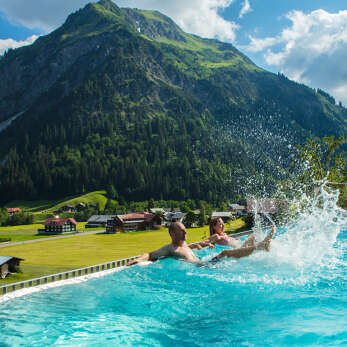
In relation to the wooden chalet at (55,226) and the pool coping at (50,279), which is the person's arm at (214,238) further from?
the wooden chalet at (55,226)

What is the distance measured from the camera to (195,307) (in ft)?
33.0

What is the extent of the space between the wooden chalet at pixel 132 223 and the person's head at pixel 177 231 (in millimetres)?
86909

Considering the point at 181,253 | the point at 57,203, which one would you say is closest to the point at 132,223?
the point at 181,253

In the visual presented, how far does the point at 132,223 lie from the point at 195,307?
94223 mm

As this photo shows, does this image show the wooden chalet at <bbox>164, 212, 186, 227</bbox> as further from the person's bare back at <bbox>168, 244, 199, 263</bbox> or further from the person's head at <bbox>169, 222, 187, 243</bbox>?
the person's head at <bbox>169, 222, 187, 243</bbox>

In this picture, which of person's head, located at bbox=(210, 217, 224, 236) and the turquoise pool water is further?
person's head, located at bbox=(210, 217, 224, 236)

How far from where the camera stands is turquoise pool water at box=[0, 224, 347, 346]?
802 centimetres

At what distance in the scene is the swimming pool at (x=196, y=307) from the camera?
8.02 metres

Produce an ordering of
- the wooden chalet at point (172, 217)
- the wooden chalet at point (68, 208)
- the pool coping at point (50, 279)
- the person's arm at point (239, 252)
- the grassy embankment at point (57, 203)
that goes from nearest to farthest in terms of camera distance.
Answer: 1. the person's arm at point (239, 252)
2. the pool coping at point (50, 279)
3. the wooden chalet at point (172, 217)
4. the wooden chalet at point (68, 208)
5. the grassy embankment at point (57, 203)

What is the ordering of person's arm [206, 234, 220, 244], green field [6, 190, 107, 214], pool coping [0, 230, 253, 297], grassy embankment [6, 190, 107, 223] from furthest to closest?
green field [6, 190, 107, 214] → grassy embankment [6, 190, 107, 223] → person's arm [206, 234, 220, 244] → pool coping [0, 230, 253, 297]

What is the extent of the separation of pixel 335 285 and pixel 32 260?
4342 centimetres

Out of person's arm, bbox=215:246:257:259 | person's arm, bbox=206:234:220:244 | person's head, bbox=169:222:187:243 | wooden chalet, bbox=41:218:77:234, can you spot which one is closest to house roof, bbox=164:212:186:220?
wooden chalet, bbox=41:218:77:234

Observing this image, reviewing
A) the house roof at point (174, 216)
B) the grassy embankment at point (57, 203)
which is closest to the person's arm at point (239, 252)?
the house roof at point (174, 216)

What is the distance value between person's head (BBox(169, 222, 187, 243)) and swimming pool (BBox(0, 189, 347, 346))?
0.96 m
